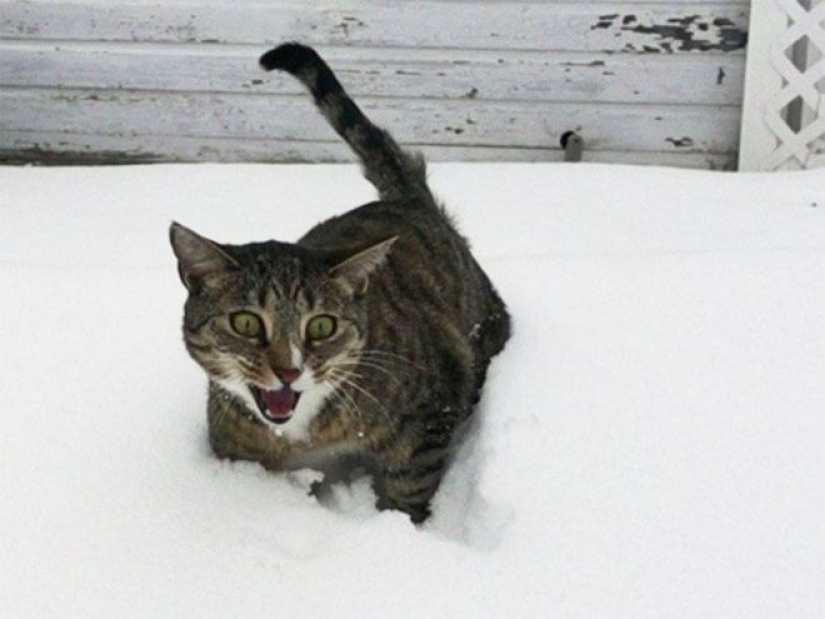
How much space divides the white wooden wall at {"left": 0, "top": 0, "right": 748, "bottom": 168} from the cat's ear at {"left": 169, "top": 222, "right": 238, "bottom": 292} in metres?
2.72

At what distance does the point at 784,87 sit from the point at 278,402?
9.89 feet

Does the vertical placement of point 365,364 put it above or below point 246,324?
below

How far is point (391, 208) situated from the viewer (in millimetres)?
2844

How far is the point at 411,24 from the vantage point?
467cm

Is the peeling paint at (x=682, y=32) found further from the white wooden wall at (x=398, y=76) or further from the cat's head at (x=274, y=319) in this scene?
the cat's head at (x=274, y=319)

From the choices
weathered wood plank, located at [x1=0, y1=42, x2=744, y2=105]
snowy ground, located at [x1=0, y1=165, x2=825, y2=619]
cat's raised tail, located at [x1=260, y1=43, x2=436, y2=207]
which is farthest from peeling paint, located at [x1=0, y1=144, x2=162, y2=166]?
cat's raised tail, located at [x1=260, y1=43, x2=436, y2=207]

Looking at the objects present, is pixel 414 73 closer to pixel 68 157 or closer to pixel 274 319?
pixel 68 157

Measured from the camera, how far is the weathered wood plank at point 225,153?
187 inches

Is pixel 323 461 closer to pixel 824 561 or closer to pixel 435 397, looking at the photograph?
pixel 435 397

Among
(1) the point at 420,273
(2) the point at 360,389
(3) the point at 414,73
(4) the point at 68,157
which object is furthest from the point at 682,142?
(2) the point at 360,389

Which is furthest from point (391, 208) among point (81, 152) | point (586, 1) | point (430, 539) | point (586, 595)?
point (81, 152)

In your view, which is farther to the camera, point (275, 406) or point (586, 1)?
point (586, 1)

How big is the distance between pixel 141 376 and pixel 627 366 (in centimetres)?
104

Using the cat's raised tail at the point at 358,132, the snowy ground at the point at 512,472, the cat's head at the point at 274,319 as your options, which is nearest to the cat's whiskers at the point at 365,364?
the cat's head at the point at 274,319
